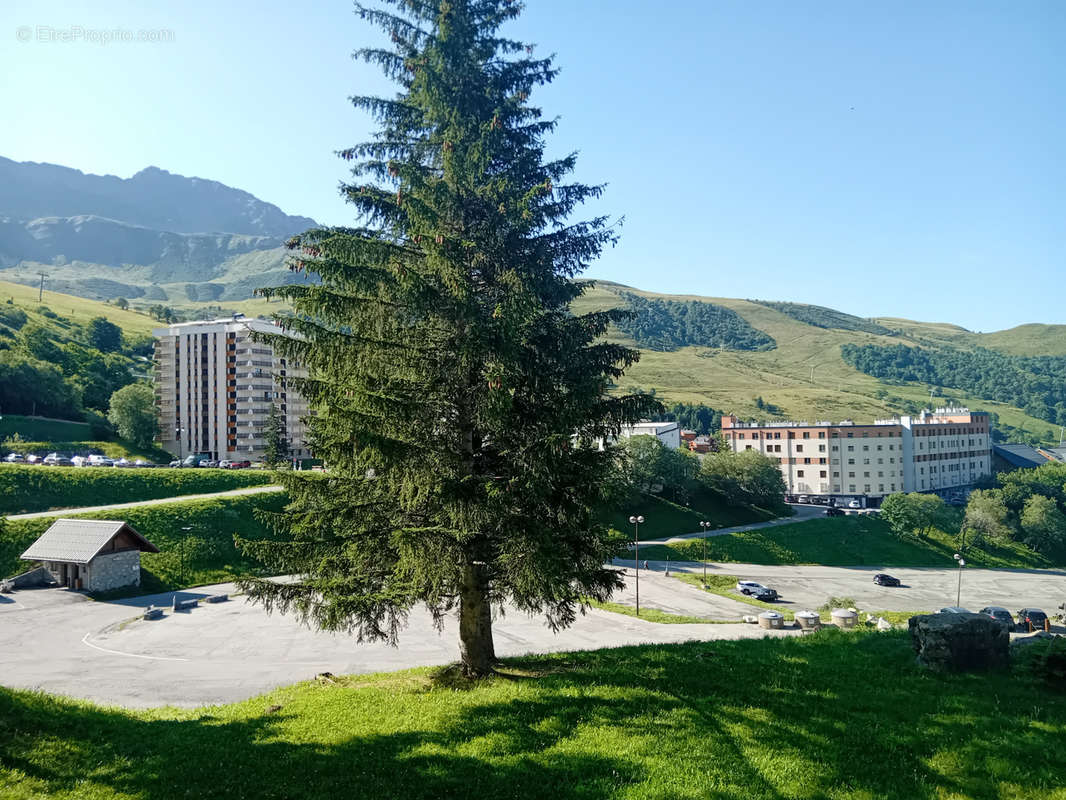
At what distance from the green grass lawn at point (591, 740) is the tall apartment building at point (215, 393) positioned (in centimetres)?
9879

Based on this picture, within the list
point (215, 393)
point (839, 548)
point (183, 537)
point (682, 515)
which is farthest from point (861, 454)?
point (215, 393)

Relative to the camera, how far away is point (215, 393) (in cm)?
10656

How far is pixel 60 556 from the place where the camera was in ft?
140

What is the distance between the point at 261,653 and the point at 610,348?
24435mm

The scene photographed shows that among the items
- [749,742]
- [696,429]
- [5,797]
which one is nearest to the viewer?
[5,797]

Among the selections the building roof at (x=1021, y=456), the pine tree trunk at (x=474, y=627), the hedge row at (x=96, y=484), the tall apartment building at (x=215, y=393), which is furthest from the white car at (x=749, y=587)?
the building roof at (x=1021, y=456)

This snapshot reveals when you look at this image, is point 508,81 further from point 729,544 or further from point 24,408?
point 24,408

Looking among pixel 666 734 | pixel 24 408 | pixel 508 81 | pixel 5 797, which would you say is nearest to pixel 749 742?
pixel 666 734

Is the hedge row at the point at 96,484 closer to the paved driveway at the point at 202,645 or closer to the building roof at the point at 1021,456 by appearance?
the paved driveway at the point at 202,645

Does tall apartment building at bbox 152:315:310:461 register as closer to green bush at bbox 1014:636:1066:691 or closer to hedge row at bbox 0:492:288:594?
hedge row at bbox 0:492:288:594

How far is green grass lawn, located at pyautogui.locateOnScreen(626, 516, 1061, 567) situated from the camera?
7281 cm

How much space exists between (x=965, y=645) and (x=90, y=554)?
4778 centimetres

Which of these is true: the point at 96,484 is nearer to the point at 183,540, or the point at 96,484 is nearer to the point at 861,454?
the point at 183,540

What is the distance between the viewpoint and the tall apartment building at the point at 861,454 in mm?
118125
